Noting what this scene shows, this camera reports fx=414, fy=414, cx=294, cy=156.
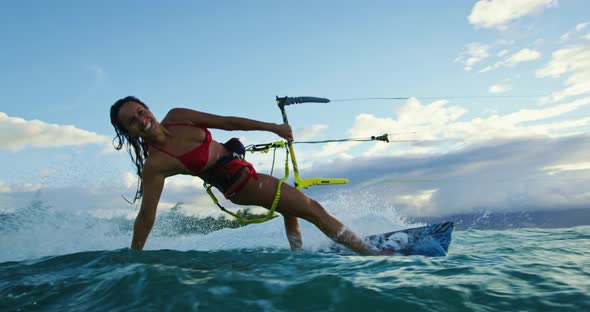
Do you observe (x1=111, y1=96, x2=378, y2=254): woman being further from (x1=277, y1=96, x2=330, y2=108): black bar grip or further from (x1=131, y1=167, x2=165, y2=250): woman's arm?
(x1=277, y1=96, x2=330, y2=108): black bar grip

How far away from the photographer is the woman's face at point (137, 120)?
15.0 ft

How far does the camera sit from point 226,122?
5.07 m

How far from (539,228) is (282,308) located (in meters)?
10.6

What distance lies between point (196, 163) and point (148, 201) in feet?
2.28

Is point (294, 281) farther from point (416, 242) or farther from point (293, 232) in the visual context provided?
point (416, 242)

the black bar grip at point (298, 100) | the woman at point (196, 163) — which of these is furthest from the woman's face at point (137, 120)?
the black bar grip at point (298, 100)

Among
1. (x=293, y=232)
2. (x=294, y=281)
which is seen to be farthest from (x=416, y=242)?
(x=294, y=281)

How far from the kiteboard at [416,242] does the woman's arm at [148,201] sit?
262 cm

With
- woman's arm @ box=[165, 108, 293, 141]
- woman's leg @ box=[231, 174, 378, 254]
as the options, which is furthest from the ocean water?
woman's arm @ box=[165, 108, 293, 141]

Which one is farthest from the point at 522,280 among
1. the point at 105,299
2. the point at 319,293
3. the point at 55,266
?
the point at 55,266

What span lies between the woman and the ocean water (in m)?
0.58

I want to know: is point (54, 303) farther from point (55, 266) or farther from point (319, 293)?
point (319, 293)

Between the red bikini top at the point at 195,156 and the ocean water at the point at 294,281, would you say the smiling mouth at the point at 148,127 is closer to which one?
the red bikini top at the point at 195,156

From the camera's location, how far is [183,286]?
141 inches
